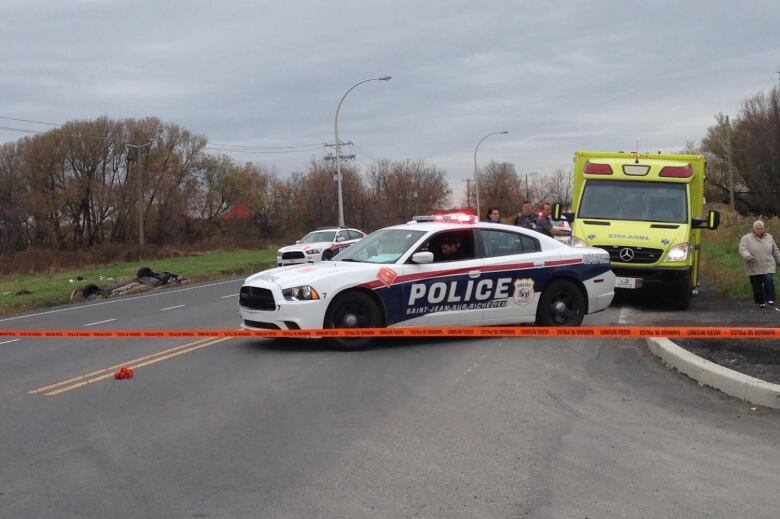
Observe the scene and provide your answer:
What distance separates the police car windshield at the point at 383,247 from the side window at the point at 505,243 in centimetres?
89

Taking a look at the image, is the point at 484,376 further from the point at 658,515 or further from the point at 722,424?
the point at 658,515

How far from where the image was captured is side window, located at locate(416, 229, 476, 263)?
1052 cm

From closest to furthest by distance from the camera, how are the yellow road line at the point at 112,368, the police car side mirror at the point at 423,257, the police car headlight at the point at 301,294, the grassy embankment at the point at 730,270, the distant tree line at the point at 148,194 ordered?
the yellow road line at the point at 112,368
the police car headlight at the point at 301,294
the police car side mirror at the point at 423,257
the grassy embankment at the point at 730,270
the distant tree line at the point at 148,194

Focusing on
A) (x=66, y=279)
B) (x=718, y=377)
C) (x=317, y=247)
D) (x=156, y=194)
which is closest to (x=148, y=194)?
(x=156, y=194)

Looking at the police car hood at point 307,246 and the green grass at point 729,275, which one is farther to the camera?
the police car hood at point 307,246

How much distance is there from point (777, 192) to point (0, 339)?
57609 mm

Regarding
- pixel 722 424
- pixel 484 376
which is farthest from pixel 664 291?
pixel 722 424

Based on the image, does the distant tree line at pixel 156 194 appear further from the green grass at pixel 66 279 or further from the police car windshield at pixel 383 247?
the police car windshield at pixel 383 247

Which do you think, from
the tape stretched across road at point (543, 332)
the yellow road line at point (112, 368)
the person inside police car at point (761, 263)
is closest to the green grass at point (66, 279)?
the yellow road line at point (112, 368)

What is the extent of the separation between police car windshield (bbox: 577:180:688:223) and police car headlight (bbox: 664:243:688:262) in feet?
2.59

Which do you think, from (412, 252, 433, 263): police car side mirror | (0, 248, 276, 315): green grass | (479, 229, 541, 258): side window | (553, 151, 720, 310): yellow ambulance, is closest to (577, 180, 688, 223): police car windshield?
(553, 151, 720, 310): yellow ambulance

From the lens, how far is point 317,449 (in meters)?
5.86

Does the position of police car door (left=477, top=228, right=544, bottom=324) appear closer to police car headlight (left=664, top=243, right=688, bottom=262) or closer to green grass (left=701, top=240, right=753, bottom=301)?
police car headlight (left=664, top=243, right=688, bottom=262)

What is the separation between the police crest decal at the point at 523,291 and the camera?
1076 centimetres
